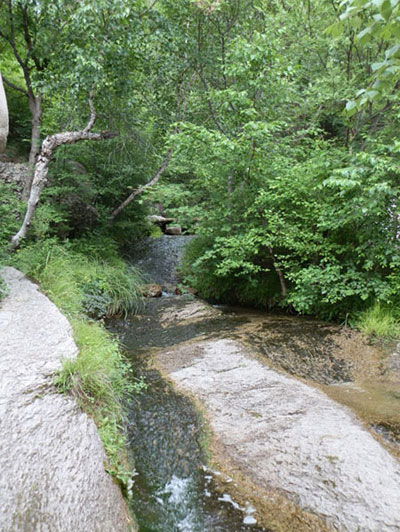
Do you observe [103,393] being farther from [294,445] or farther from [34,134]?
[34,134]

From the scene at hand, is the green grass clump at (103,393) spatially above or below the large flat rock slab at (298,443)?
above

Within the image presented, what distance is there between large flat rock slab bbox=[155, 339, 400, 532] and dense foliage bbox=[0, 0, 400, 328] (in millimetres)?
2043

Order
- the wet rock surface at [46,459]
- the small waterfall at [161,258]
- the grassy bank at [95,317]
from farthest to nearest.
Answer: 1. the small waterfall at [161,258]
2. the grassy bank at [95,317]
3. the wet rock surface at [46,459]

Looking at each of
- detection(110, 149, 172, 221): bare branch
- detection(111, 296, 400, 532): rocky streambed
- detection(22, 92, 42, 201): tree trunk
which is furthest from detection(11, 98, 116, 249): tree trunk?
detection(111, 296, 400, 532): rocky streambed

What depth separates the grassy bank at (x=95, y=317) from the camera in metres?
2.36

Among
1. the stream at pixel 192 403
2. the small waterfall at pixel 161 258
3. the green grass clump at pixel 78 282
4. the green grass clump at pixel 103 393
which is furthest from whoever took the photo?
the small waterfall at pixel 161 258

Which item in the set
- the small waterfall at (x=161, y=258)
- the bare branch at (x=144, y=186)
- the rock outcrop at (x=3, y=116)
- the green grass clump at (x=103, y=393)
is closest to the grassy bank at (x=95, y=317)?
the green grass clump at (x=103, y=393)

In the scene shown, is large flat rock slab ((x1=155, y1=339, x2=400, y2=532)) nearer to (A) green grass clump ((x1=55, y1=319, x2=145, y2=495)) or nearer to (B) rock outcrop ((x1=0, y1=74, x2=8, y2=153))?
(A) green grass clump ((x1=55, y1=319, x2=145, y2=495))

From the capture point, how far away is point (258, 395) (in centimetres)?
306

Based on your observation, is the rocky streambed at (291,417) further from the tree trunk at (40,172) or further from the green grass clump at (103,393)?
the tree trunk at (40,172)

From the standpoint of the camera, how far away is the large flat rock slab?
194 cm

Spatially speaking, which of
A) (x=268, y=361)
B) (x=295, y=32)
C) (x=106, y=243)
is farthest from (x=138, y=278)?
(x=295, y=32)

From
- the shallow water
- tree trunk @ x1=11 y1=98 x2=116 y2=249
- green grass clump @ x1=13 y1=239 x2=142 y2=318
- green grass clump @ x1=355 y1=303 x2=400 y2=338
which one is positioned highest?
tree trunk @ x1=11 y1=98 x2=116 y2=249

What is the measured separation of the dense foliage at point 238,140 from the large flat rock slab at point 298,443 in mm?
2043
